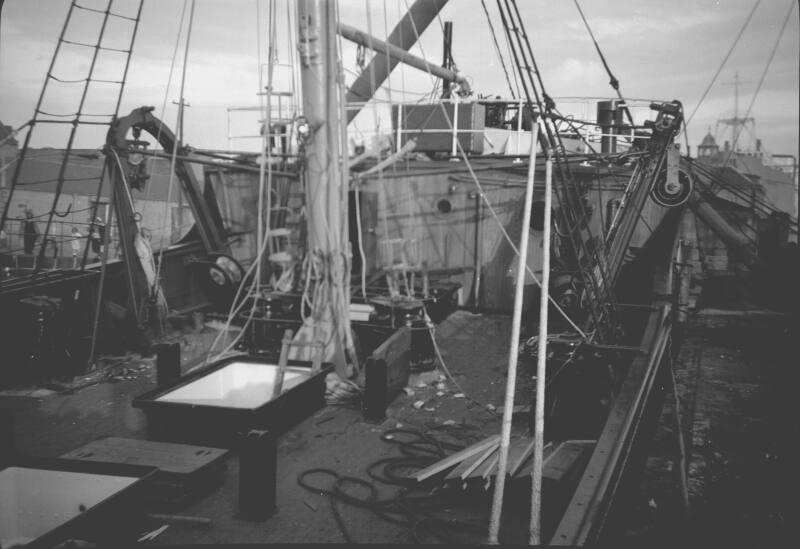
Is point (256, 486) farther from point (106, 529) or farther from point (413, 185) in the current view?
point (413, 185)

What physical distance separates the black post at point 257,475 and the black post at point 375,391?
224 centimetres

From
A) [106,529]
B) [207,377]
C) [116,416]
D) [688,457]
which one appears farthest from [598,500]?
[116,416]

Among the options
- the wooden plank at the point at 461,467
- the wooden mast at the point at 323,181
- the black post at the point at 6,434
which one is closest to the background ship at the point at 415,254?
the wooden mast at the point at 323,181

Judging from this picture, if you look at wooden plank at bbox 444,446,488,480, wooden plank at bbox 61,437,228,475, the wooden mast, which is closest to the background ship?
the wooden mast

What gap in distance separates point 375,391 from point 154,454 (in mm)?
2516

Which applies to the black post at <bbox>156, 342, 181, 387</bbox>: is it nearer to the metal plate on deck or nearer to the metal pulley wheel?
the metal plate on deck

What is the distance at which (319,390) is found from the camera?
7434mm

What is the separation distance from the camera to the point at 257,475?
16.2ft

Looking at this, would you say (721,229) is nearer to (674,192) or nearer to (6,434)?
(674,192)

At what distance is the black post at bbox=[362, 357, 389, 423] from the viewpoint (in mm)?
7145

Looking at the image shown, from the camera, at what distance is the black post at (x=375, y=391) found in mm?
7145

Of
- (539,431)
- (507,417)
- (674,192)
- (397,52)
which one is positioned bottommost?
(539,431)

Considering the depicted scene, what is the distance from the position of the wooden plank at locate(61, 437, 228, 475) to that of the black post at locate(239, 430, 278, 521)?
1.66 feet

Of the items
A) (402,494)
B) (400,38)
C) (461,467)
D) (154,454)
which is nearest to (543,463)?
(461,467)
